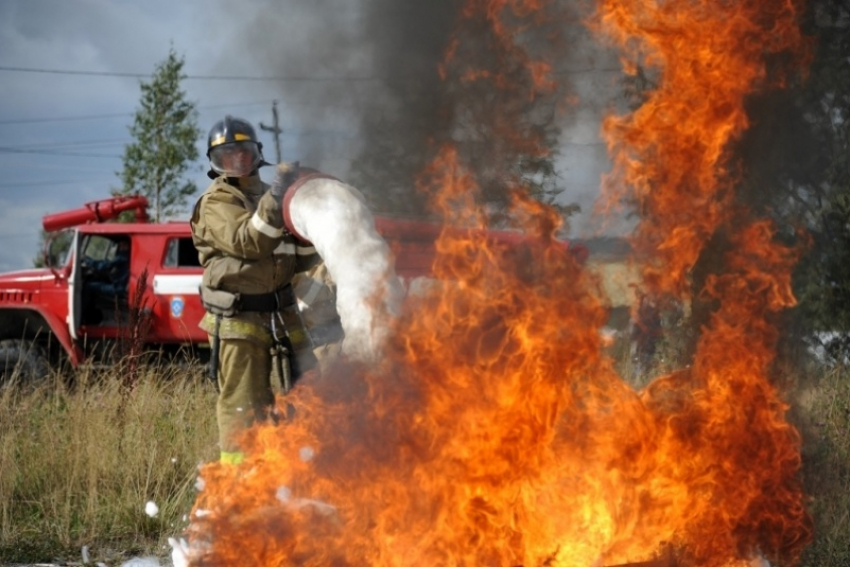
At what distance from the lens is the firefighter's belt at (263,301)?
4.53 metres

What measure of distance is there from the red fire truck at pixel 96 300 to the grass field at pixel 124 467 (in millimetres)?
3481

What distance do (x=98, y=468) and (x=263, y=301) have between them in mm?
1590

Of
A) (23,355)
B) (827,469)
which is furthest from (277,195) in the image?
(23,355)

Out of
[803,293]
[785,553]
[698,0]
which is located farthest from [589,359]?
[803,293]

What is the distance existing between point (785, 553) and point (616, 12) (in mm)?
2415

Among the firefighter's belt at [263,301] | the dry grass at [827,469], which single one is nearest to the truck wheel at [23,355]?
the firefighter's belt at [263,301]

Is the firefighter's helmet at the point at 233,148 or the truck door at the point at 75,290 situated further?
the truck door at the point at 75,290

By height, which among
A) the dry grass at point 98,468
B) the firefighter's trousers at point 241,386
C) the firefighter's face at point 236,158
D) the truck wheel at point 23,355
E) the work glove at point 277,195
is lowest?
the dry grass at point 98,468

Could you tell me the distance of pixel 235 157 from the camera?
4.70 metres

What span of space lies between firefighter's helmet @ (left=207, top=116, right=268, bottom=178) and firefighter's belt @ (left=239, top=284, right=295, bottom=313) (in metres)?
0.64

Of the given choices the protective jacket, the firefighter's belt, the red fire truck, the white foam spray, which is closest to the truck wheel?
the red fire truck

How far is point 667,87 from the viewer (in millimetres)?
3873

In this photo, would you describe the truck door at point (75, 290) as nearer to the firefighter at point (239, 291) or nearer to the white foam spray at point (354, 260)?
the firefighter at point (239, 291)

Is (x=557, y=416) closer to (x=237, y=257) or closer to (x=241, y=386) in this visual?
(x=241, y=386)
